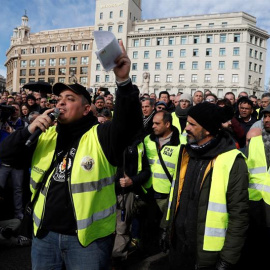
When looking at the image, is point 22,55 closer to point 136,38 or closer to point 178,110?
point 136,38

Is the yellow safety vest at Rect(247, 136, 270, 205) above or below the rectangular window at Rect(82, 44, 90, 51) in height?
below

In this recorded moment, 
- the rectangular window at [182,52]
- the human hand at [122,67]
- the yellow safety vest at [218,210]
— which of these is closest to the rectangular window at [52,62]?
the rectangular window at [182,52]

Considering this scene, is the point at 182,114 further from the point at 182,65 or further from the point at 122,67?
the point at 182,65

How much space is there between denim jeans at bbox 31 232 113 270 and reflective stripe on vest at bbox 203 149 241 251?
A: 34.1 inches

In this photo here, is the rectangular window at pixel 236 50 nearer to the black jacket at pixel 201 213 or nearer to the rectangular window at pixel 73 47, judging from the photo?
the rectangular window at pixel 73 47

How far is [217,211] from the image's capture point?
2.38m

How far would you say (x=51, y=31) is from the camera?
73875mm

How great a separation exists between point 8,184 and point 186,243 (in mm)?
4063

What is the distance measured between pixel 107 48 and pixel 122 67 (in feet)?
0.76

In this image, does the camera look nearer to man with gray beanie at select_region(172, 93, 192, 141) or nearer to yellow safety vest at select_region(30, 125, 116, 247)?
yellow safety vest at select_region(30, 125, 116, 247)

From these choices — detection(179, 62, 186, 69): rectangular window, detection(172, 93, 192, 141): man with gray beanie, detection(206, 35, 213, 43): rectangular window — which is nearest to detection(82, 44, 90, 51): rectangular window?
detection(179, 62, 186, 69): rectangular window

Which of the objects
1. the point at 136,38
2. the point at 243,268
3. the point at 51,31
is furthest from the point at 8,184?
the point at 51,31

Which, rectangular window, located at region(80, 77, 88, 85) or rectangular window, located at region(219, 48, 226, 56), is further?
rectangular window, located at region(80, 77, 88, 85)

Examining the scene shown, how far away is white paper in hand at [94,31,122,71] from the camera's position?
1.42 metres
